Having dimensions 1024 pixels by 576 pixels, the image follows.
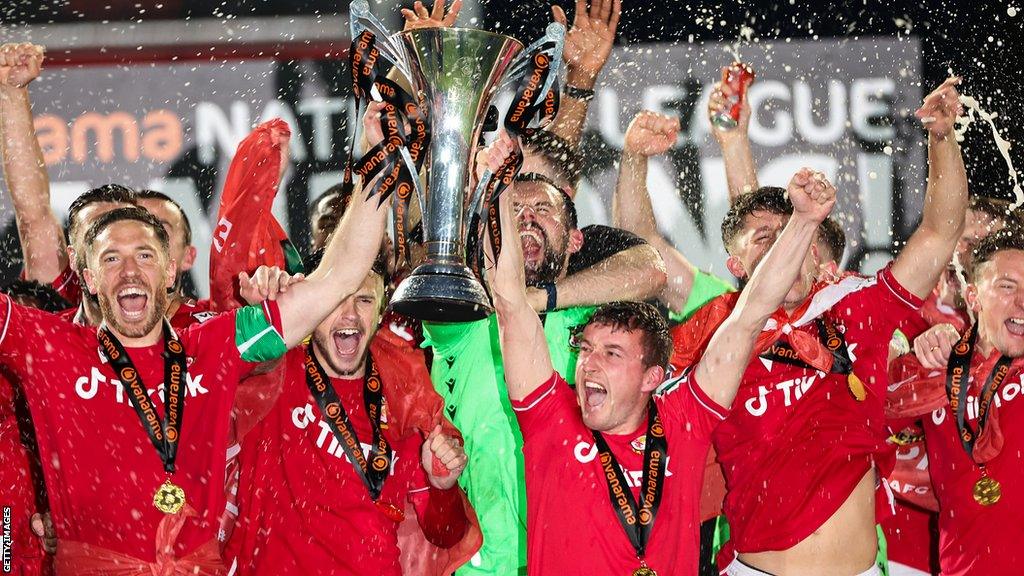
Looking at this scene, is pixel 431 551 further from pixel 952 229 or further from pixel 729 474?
pixel 952 229

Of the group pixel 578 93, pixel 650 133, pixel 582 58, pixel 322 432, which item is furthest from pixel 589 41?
pixel 322 432

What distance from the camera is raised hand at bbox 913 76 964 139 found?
482cm

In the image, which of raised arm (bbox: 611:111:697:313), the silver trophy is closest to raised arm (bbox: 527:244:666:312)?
raised arm (bbox: 611:111:697:313)

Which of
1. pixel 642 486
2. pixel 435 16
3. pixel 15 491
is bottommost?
pixel 15 491

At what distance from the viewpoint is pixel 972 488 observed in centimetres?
482

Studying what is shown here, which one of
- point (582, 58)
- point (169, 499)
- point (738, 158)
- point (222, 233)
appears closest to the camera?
point (169, 499)

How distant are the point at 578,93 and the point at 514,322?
1936 mm

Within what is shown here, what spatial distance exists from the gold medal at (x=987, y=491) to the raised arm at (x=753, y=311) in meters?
1.04

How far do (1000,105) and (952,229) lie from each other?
7.51 feet

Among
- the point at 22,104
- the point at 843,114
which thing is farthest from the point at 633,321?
the point at 843,114

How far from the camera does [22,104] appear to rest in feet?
16.5

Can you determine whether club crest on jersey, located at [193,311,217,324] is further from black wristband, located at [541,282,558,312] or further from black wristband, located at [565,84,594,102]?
black wristband, located at [565,84,594,102]

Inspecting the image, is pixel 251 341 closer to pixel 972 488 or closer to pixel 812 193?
pixel 812 193

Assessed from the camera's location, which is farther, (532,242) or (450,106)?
(532,242)
